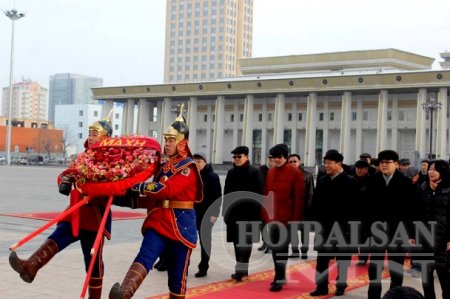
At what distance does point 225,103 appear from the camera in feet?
231

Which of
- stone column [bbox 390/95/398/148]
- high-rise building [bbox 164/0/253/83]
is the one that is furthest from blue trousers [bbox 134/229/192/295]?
high-rise building [bbox 164/0/253/83]


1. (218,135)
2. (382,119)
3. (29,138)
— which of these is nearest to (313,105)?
Result: (382,119)

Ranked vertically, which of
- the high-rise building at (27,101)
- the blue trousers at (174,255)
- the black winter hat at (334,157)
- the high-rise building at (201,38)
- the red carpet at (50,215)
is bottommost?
the red carpet at (50,215)

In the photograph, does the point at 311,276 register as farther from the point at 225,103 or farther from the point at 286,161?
the point at 225,103

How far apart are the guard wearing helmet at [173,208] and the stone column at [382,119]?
2197 inches

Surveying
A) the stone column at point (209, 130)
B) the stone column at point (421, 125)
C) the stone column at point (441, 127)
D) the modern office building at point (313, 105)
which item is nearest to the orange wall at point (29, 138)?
the modern office building at point (313, 105)

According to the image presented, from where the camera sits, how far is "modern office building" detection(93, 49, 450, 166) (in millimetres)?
57125

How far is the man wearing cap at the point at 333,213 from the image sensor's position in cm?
705

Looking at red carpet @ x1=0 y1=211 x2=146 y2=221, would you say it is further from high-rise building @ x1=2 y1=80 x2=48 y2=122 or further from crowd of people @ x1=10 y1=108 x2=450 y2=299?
high-rise building @ x1=2 y1=80 x2=48 y2=122

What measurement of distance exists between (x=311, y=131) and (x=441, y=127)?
1367 cm

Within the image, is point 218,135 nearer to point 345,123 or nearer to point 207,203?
point 345,123

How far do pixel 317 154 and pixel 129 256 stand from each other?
58246 mm

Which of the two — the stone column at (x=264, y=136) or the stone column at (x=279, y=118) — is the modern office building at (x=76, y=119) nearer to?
the stone column at (x=264, y=136)

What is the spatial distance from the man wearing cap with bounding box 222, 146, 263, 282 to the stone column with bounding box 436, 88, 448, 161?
5093 centimetres
